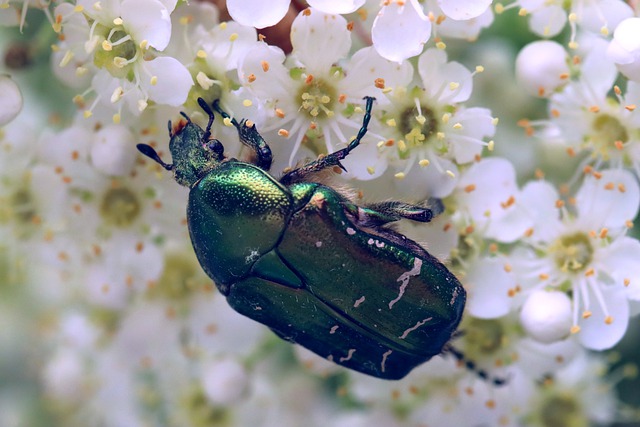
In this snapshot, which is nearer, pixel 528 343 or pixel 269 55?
pixel 269 55

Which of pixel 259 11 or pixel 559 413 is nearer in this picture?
pixel 259 11

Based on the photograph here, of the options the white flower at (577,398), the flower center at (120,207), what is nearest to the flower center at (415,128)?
the flower center at (120,207)

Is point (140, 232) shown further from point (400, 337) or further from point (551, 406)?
point (551, 406)

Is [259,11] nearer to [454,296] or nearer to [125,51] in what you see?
[125,51]

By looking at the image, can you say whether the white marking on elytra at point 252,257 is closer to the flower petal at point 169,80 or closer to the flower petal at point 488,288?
the flower petal at point 169,80

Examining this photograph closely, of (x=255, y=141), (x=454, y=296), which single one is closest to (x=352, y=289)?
(x=454, y=296)

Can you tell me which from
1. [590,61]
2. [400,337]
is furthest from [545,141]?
[400,337]

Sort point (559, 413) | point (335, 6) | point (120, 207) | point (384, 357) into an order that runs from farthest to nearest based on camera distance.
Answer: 1. point (559, 413)
2. point (120, 207)
3. point (384, 357)
4. point (335, 6)
